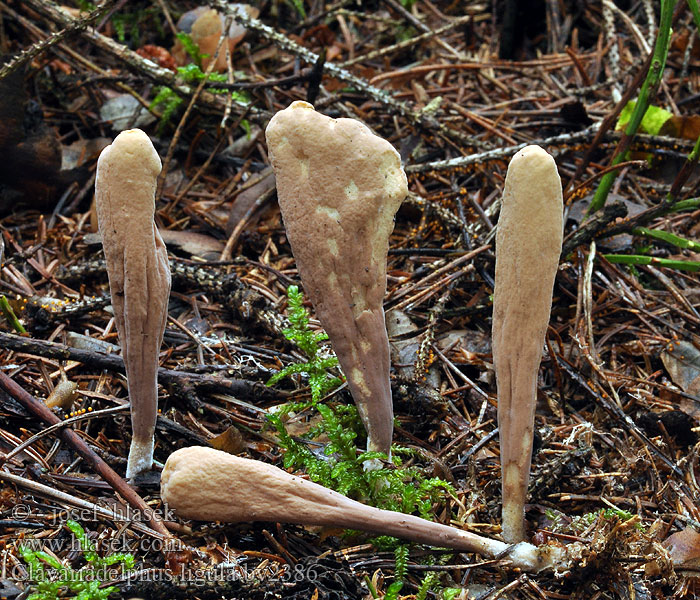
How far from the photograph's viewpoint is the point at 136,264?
1794 millimetres

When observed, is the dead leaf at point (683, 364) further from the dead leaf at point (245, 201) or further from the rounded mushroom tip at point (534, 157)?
the dead leaf at point (245, 201)

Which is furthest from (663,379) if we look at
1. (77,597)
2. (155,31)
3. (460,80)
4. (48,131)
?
(155,31)

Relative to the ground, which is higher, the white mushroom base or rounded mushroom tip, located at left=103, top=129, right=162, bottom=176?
rounded mushroom tip, located at left=103, top=129, right=162, bottom=176

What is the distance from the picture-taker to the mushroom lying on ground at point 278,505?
5.23 feet

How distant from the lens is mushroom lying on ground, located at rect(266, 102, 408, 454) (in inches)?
68.7

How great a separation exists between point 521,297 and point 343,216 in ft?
1.69

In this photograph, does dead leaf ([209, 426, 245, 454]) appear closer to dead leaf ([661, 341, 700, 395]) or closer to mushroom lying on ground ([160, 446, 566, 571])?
mushroom lying on ground ([160, 446, 566, 571])

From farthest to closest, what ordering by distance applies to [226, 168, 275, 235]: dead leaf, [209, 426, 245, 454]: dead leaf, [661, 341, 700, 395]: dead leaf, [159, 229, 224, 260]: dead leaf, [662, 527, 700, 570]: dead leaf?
[226, 168, 275, 235]: dead leaf < [159, 229, 224, 260]: dead leaf < [661, 341, 700, 395]: dead leaf < [209, 426, 245, 454]: dead leaf < [662, 527, 700, 570]: dead leaf

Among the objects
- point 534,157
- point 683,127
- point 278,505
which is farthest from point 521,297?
point 683,127

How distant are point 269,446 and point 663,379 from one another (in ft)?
5.02

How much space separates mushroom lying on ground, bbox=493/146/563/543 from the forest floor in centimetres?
22

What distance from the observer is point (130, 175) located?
170cm

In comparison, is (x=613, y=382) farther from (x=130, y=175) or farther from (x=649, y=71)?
(x=130, y=175)

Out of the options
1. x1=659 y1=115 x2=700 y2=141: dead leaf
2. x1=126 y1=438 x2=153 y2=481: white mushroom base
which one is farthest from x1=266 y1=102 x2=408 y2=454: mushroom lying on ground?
x1=659 y1=115 x2=700 y2=141: dead leaf
